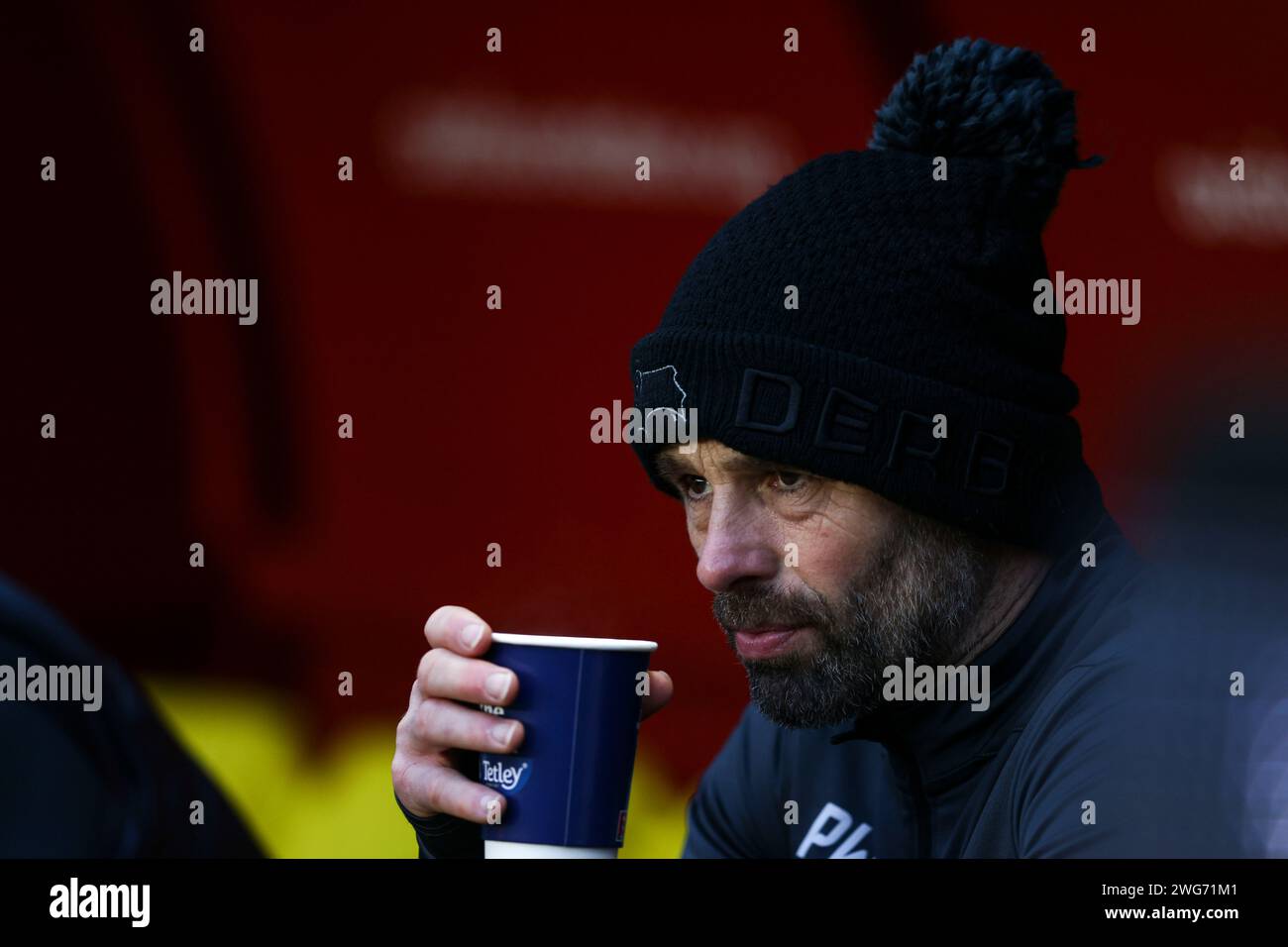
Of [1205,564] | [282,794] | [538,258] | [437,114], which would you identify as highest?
[437,114]

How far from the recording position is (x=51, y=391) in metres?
3.12

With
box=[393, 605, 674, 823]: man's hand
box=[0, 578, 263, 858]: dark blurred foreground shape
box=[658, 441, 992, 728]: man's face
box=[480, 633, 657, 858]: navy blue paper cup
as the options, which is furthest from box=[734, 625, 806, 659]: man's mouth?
box=[0, 578, 263, 858]: dark blurred foreground shape

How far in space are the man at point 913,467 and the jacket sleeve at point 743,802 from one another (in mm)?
224

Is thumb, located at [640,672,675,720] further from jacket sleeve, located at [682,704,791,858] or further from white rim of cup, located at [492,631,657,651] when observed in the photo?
jacket sleeve, located at [682,704,791,858]

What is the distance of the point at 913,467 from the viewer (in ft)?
5.16

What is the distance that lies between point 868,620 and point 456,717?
574 millimetres

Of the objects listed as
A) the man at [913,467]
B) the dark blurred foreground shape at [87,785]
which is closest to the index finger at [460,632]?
the man at [913,467]

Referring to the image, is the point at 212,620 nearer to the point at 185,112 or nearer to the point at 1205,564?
the point at 185,112

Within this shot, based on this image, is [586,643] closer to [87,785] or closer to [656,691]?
[656,691]

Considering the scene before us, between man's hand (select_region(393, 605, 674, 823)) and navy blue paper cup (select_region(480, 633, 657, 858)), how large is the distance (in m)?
0.02

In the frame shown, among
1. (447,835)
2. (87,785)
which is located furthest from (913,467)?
(87,785)

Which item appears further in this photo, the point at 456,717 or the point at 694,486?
the point at 694,486

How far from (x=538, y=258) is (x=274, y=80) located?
77cm

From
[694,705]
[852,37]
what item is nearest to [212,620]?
[694,705]
